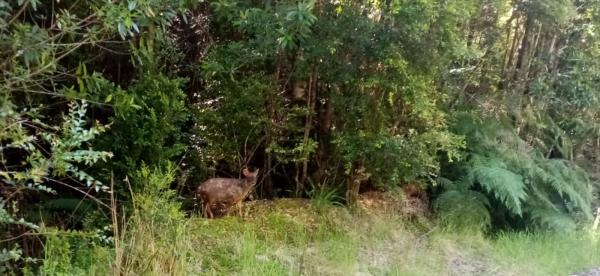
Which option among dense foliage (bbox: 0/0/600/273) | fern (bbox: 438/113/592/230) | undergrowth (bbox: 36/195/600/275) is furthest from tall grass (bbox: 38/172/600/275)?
fern (bbox: 438/113/592/230)

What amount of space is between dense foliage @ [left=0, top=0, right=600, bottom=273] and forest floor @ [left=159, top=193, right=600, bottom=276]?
26 centimetres

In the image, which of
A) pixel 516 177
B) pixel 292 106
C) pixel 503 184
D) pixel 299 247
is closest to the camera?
pixel 299 247

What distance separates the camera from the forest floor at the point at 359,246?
480 centimetres

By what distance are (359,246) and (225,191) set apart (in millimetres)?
1322

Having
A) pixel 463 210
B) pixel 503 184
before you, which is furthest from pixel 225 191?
pixel 503 184

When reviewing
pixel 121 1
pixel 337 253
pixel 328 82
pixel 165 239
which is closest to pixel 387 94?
pixel 328 82

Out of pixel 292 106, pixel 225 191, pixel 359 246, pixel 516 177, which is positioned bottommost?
pixel 359 246

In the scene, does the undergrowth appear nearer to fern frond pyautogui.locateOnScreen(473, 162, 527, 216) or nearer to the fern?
the fern

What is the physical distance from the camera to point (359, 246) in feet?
17.9

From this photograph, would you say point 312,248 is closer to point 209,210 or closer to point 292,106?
point 209,210

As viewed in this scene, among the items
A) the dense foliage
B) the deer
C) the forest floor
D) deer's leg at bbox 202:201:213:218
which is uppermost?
the dense foliage

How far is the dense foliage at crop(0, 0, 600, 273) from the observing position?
378cm

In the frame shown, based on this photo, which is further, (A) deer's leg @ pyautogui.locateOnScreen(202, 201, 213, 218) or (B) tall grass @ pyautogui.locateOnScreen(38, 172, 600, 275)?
(A) deer's leg @ pyautogui.locateOnScreen(202, 201, 213, 218)

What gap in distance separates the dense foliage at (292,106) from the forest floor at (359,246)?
26 cm
